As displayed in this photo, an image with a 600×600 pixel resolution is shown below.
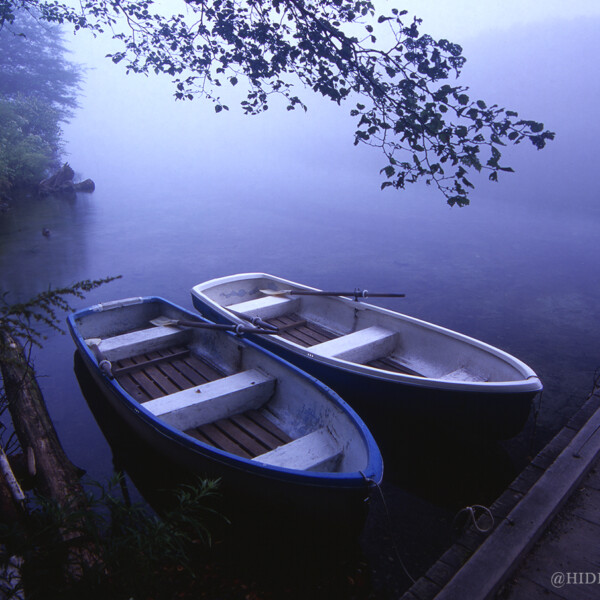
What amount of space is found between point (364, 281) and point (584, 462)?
903 cm

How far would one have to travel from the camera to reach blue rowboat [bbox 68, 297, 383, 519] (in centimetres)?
347

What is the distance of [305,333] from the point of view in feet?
23.2

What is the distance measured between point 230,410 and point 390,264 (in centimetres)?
1023

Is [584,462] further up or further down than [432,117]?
further down

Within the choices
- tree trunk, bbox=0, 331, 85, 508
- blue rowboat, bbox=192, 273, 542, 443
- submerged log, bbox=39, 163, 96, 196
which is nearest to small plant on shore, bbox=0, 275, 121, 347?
tree trunk, bbox=0, 331, 85, 508

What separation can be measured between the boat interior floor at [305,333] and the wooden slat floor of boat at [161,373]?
147 cm

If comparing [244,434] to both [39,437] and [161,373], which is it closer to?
[161,373]

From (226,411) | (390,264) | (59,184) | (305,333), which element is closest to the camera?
(226,411)

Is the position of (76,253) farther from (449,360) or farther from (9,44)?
(9,44)

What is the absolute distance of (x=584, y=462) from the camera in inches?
149

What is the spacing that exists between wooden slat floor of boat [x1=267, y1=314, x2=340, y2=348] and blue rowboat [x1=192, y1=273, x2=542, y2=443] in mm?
15

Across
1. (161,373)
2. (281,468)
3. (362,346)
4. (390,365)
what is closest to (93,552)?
(281,468)

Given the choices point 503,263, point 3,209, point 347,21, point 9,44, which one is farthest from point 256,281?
point 9,44

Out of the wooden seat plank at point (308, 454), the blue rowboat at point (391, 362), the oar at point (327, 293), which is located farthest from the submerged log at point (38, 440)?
the oar at point (327, 293)
